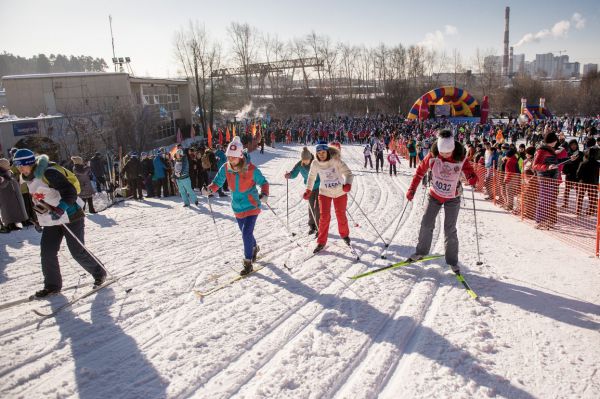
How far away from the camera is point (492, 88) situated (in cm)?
6606

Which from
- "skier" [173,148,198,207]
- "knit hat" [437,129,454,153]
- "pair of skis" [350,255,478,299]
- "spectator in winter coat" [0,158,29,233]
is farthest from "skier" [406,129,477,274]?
"spectator in winter coat" [0,158,29,233]

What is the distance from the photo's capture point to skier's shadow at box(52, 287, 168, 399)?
2980 mm

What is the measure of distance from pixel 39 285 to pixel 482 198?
10.7 metres

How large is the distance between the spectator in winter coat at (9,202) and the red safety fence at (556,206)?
416 inches

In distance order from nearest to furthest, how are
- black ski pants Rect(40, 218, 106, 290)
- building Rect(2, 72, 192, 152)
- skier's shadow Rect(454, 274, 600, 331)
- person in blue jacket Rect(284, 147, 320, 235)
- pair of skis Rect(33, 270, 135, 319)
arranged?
skier's shadow Rect(454, 274, 600, 331) < pair of skis Rect(33, 270, 135, 319) < black ski pants Rect(40, 218, 106, 290) < person in blue jacket Rect(284, 147, 320, 235) < building Rect(2, 72, 192, 152)

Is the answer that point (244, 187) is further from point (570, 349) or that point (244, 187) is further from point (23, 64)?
point (23, 64)

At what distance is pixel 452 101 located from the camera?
97.9ft

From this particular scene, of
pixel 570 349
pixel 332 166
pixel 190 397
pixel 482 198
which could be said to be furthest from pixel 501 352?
pixel 482 198

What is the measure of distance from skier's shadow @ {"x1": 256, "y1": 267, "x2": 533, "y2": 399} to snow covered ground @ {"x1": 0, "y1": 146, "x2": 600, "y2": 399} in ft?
0.05

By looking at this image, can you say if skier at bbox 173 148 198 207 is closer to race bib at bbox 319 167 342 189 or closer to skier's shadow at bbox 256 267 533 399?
race bib at bbox 319 167 342 189

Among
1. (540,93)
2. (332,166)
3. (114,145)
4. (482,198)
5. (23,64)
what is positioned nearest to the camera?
(332,166)

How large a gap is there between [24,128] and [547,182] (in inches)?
962

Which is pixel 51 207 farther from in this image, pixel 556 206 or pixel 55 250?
pixel 556 206

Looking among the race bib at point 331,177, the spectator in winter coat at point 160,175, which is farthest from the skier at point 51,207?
the spectator in winter coat at point 160,175
